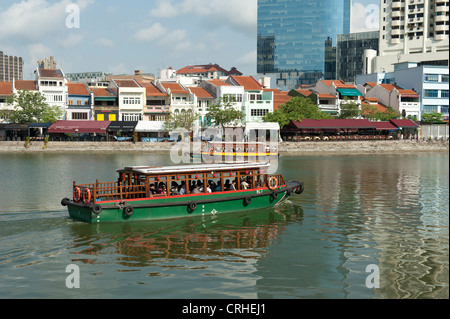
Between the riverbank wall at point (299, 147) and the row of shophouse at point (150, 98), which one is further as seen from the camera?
the row of shophouse at point (150, 98)

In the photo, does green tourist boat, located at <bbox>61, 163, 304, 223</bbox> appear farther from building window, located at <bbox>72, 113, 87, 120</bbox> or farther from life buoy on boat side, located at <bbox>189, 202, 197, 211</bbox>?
building window, located at <bbox>72, 113, 87, 120</bbox>

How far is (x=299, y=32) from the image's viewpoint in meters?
144

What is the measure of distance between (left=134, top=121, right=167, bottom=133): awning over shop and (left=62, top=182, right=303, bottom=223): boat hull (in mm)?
44802

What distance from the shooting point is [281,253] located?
51.5 ft

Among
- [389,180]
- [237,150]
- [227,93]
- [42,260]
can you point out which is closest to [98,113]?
[227,93]

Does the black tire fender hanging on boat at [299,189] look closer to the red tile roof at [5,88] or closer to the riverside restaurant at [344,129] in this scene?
the riverside restaurant at [344,129]

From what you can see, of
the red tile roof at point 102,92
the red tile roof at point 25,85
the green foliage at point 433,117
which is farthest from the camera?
the green foliage at point 433,117

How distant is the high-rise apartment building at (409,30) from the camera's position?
311ft

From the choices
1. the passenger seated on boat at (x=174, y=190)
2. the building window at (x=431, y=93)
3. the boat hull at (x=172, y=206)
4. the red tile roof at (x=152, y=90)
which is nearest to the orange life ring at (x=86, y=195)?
the boat hull at (x=172, y=206)

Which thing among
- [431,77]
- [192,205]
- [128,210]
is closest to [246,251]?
[192,205]

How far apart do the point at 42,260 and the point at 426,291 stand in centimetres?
1057

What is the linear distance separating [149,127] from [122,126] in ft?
11.7

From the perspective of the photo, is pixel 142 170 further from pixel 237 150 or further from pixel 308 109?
pixel 308 109

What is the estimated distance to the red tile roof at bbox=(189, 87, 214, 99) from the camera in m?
70.2
